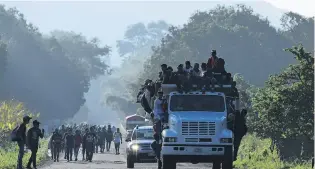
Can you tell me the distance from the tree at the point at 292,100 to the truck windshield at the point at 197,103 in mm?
4764

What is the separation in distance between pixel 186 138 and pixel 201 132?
Answer: 0.50 metres

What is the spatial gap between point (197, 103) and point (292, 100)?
5.29 meters

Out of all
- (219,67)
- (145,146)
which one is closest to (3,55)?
(145,146)

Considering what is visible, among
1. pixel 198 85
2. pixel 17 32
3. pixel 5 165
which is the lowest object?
pixel 5 165

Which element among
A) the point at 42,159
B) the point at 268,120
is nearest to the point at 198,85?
the point at 268,120

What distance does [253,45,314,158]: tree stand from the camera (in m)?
31.0

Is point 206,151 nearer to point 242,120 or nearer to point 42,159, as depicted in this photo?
point 242,120

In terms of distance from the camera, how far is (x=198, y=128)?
2669cm

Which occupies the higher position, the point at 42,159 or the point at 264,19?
the point at 264,19

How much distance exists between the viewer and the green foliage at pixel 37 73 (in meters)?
117

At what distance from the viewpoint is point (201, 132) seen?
2667 cm

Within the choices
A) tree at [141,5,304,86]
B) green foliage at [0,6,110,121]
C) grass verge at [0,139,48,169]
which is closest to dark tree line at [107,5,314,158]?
tree at [141,5,304,86]

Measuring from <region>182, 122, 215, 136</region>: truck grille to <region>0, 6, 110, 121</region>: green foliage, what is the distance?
82.5 metres

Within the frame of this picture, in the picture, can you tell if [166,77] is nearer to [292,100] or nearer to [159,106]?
[159,106]
